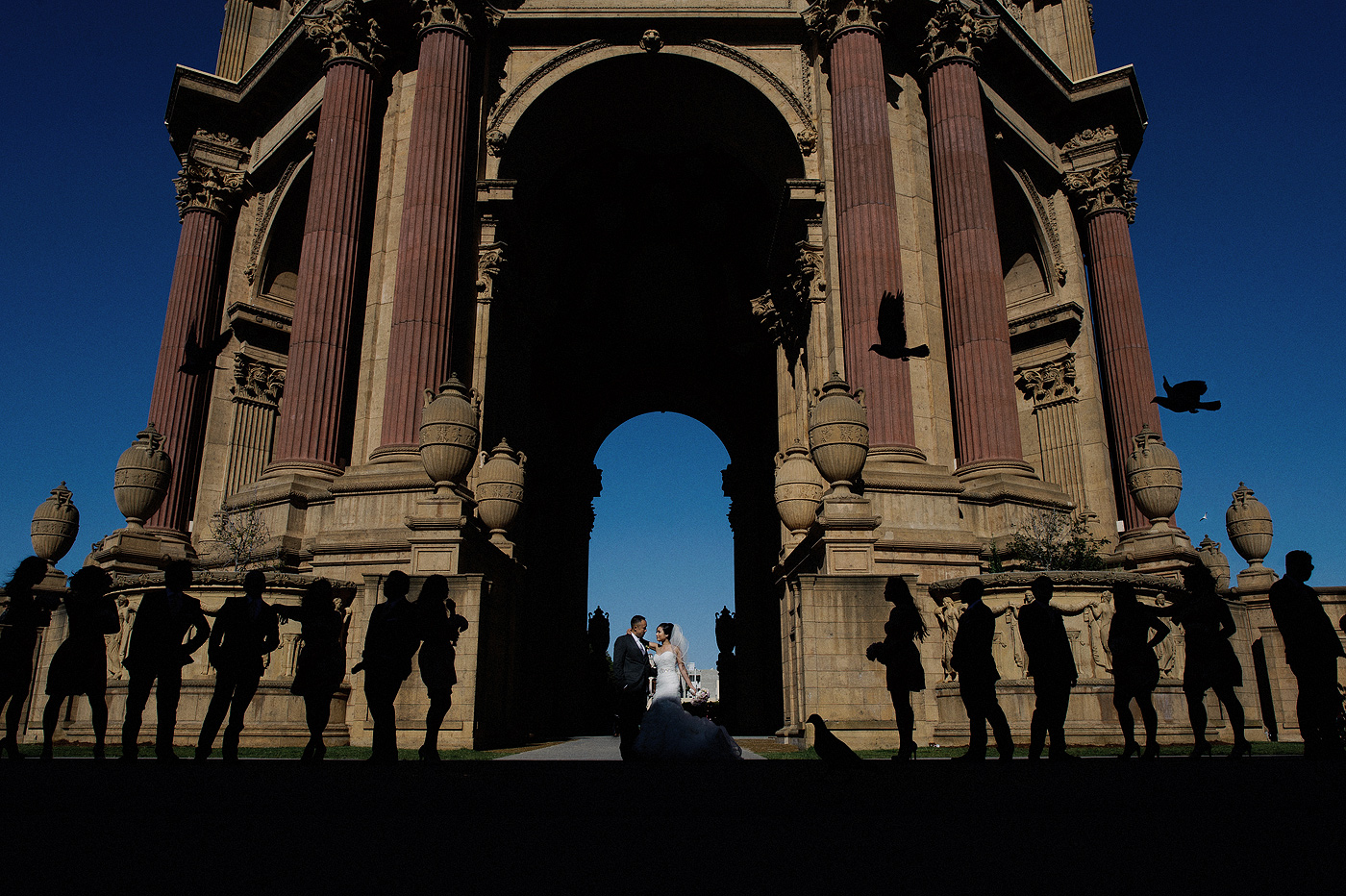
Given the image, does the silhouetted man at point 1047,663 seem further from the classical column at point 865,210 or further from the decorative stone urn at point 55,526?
the decorative stone urn at point 55,526

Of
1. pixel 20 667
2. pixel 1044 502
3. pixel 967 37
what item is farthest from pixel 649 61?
pixel 20 667

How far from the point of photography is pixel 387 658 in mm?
8234

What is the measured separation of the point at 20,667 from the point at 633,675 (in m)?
6.14

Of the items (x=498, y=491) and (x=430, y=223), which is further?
(x=430, y=223)

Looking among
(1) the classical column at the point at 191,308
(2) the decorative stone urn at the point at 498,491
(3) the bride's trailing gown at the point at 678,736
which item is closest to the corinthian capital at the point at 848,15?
(2) the decorative stone urn at the point at 498,491

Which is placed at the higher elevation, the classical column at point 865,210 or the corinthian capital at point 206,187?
the corinthian capital at point 206,187

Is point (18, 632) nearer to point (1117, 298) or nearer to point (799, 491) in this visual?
point (799, 491)

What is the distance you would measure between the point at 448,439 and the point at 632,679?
6.73 meters

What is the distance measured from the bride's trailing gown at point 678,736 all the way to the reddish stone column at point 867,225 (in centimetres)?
908

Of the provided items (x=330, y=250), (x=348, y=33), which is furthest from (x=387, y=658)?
(x=348, y=33)

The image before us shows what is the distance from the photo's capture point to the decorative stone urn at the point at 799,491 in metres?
18.0

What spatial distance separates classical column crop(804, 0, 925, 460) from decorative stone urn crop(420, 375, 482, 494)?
7533 mm

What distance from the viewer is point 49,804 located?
4.46m

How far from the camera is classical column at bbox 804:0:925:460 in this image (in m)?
17.4
